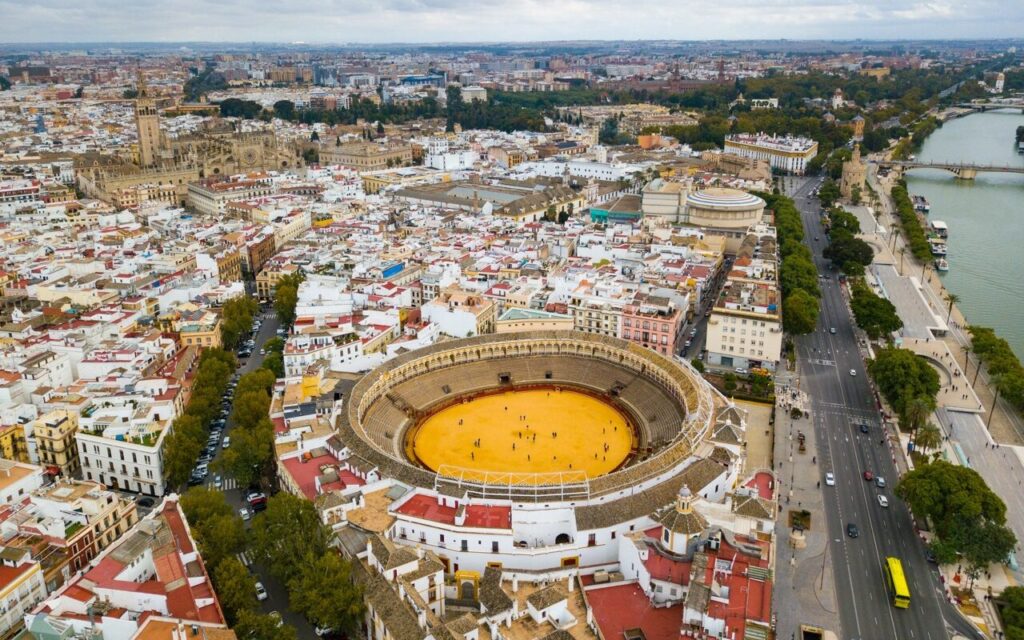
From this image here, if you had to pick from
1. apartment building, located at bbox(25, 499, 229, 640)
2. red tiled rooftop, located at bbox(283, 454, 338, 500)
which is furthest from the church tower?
apartment building, located at bbox(25, 499, 229, 640)

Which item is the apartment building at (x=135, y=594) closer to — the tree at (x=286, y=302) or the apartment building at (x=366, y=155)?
the tree at (x=286, y=302)

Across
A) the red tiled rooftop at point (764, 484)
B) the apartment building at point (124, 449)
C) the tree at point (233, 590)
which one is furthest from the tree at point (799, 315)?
the tree at point (233, 590)

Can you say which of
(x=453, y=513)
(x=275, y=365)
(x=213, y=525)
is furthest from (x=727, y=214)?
(x=213, y=525)

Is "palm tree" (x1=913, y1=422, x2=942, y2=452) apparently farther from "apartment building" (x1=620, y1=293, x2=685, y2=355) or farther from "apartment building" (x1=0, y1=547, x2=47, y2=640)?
"apartment building" (x1=0, y1=547, x2=47, y2=640)

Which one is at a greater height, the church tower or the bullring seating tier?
the church tower

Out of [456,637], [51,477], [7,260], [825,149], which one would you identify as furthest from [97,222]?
[825,149]
